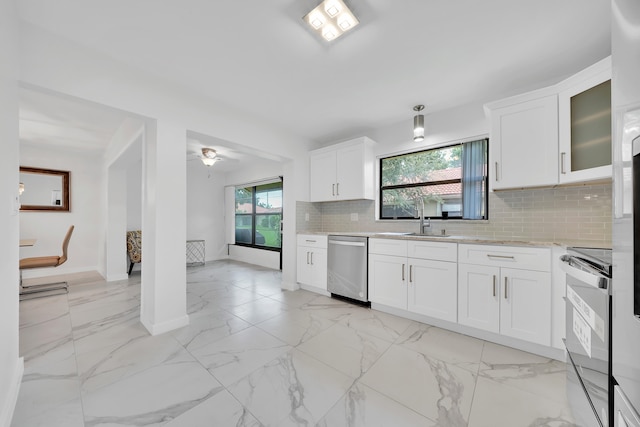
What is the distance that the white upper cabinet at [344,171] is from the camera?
11.3 feet

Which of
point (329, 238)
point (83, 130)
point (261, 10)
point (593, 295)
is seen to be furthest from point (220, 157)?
point (593, 295)

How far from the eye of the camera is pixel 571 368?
50.3 inches

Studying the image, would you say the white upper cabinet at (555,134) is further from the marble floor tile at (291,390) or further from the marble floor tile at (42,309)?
the marble floor tile at (42,309)

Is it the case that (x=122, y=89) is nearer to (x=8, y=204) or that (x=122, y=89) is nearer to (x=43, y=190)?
(x=8, y=204)

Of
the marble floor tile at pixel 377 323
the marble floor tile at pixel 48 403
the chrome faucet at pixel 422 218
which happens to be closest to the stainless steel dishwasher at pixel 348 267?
the marble floor tile at pixel 377 323

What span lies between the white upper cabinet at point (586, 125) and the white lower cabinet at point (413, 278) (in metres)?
1.12

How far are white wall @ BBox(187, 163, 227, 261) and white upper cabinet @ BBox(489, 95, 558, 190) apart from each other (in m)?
5.76

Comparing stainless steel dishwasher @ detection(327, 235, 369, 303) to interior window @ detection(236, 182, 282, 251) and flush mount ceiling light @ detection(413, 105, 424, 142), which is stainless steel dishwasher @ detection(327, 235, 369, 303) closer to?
flush mount ceiling light @ detection(413, 105, 424, 142)

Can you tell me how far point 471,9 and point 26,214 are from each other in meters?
7.04

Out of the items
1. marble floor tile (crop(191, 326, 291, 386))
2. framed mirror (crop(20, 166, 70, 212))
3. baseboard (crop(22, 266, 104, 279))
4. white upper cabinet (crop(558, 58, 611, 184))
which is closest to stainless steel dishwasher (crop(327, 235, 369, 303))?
marble floor tile (crop(191, 326, 291, 386))

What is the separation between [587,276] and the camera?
106 cm

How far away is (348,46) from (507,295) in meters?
2.45

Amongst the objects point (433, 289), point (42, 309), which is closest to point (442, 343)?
point (433, 289)

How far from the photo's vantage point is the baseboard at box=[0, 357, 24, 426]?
121 centimetres
